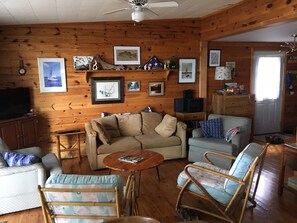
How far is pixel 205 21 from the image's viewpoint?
200 inches

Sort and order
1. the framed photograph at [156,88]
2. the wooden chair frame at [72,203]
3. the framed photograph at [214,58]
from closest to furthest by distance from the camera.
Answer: the wooden chair frame at [72,203]
the framed photograph at [156,88]
the framed photograph at [214,58]

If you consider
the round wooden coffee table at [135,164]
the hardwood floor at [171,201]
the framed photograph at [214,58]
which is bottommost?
the hardwood floor at [171,201]

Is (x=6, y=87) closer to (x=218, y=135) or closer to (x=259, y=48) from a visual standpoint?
(x=218, y=135)

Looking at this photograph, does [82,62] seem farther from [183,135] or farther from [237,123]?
[237,123]

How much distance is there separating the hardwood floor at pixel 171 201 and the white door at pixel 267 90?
2.30 m

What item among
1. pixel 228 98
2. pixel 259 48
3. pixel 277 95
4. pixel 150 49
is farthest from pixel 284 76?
pixel 150 49

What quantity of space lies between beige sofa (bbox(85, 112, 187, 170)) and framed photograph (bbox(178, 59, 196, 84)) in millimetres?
1028

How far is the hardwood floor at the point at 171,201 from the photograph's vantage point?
2.74 metres

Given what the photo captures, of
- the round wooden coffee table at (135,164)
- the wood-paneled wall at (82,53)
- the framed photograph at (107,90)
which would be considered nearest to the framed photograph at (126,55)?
the wood-paneled wall at (82,53)

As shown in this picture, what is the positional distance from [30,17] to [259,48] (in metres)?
4.98

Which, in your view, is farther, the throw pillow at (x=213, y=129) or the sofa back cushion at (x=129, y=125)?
the sofa back cushion at (x=129, y=125)

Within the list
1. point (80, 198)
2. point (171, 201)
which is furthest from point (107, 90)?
point (80, 198)

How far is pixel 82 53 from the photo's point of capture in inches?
182

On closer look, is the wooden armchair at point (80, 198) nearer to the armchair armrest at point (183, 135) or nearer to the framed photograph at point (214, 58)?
the armchair armrest at point (183, 135)
